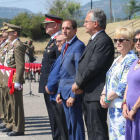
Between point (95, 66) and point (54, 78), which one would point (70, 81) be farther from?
point (95, 66)

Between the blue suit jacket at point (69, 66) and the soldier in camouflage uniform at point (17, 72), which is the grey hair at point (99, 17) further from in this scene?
the soldier in camouflage uniform at point (17, 72)

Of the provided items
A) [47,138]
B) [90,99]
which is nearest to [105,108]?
[90,99]

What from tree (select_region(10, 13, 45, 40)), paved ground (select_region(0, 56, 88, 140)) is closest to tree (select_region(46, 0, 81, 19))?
tree (select_region(10, 13, 45, 40))

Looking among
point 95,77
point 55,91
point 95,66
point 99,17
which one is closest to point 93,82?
point 95,77

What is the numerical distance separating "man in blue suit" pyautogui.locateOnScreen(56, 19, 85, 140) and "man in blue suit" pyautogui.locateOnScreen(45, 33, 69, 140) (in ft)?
0.83

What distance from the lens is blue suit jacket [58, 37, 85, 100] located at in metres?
5.23

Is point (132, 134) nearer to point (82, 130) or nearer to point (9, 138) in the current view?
point (82, 130)

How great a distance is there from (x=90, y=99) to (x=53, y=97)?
1.25 m

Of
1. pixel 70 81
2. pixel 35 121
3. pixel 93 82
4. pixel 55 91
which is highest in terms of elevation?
pixel 93 82

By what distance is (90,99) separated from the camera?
15.3 ft

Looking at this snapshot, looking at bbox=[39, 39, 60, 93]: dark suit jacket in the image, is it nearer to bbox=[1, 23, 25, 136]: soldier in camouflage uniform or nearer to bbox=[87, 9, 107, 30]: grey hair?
bbox=[1, 23, 25, 136]: soldier in camouflage uniform

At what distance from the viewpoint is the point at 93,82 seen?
4688 mm

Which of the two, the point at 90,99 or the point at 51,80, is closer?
the point at 90,99

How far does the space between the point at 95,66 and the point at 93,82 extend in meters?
0.23
